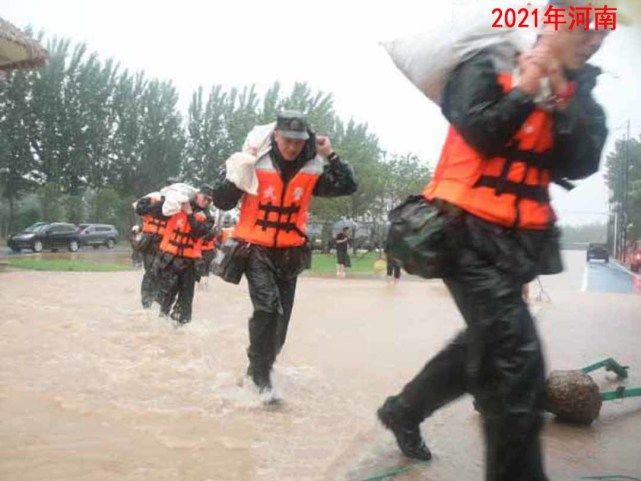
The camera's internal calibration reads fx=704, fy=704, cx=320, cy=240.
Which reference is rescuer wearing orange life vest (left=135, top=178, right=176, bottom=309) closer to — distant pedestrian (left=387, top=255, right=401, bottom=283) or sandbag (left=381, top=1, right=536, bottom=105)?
sandbag (left=381, top=1, right=536, bottom=105)

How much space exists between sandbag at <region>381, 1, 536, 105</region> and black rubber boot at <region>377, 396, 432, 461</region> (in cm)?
137

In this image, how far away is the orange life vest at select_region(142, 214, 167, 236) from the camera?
9008 millimetres

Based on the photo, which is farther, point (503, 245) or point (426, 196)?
point (426, 196)

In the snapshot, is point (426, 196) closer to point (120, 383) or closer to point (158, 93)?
point (120, 383)

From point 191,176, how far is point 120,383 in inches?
1774

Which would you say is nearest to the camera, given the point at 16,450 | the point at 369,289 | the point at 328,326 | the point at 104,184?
the point at 16,450

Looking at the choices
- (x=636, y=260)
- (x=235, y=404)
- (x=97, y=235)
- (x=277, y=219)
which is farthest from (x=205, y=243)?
(x=97, y=235)

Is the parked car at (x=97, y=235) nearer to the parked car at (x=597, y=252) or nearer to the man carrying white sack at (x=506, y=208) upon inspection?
the parked car at (x=597, y=252)

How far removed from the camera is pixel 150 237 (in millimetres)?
9250

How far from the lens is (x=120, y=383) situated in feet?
15.5

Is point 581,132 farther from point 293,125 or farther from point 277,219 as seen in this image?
point 277,219

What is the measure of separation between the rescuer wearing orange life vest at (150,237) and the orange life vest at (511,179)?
5.82 m

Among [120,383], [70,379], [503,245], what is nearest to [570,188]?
[503,245]

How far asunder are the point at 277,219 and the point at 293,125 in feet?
1.92
